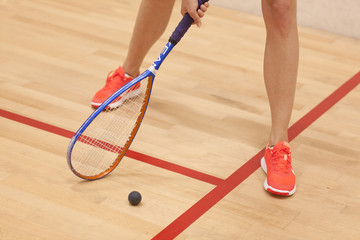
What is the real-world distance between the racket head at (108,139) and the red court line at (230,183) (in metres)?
0.26

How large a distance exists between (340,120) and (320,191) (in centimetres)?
51

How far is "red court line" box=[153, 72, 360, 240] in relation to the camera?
1623 mm

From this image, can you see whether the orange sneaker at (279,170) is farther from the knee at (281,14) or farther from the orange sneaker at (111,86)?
the orange sneaker at (111,86)

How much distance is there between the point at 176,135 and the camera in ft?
6.89

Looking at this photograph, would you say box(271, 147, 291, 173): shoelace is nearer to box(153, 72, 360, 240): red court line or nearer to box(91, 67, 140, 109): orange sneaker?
box(153, 72, 360, 240): red court line

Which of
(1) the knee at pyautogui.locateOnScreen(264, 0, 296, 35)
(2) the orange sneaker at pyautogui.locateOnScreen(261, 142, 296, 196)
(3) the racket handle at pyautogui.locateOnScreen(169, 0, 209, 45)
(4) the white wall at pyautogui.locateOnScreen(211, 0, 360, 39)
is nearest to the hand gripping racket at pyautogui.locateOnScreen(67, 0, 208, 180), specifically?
(3) the racket handle at pyautogui.locateOnScreen(169, 0, 209, 45)

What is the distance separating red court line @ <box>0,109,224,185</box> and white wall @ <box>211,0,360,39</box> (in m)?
1.61

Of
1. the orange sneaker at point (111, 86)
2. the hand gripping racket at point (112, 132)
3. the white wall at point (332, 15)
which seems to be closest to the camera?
the hand gripping racket at point (112, 132)

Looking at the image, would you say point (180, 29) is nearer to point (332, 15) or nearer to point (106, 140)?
point (106, 140)

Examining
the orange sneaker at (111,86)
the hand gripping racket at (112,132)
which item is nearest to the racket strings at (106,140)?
the hand gripping racket at (112,132)

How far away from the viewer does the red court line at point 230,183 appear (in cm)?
162

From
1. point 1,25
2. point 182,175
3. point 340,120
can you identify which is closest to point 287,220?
point 182,175

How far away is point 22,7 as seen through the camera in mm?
3189

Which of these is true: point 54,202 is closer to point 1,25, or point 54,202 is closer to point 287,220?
point 287,220
